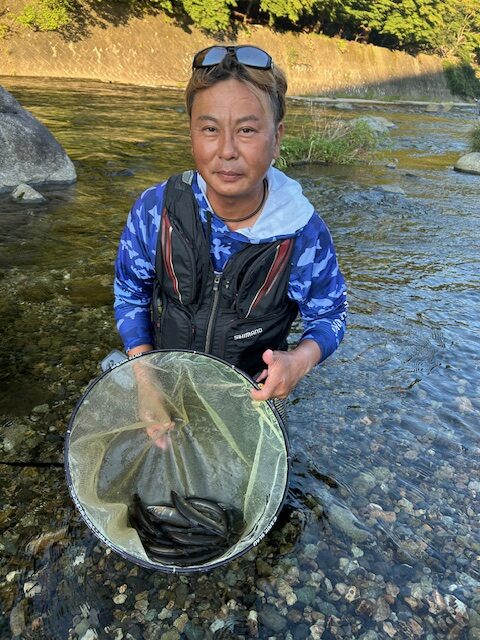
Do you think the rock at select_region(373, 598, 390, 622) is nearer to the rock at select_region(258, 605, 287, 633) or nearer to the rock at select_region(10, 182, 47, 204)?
the rock at select_region(258, 605, 287, 633)

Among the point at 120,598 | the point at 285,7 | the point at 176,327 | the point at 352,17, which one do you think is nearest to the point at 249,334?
the point at 176,327

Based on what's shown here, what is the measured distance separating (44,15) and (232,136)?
27189 mm

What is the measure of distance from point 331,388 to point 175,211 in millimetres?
2072

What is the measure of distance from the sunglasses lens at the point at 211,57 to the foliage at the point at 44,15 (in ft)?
87.1

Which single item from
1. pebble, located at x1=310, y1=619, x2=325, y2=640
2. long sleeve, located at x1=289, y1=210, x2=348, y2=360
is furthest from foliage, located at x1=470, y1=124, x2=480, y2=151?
pebble, located at x1=310, y1=619, x2=325, y2=640

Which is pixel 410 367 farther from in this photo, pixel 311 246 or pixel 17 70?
pixel 17 70

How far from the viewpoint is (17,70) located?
23109 millimetres

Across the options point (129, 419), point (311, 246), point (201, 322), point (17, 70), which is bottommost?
point (17, 70)

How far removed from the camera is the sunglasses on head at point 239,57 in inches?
83.6

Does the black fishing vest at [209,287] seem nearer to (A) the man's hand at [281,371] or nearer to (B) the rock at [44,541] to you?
(A) the man's hand at [281,371]

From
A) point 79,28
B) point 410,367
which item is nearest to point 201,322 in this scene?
point 410,367

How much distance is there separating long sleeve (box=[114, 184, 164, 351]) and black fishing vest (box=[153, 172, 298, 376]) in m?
0.08

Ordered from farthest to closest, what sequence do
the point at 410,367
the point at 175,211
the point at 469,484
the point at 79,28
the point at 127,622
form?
the point at 79,28 < the point at 410,367 < the point at 469,484 < the point at 175,211 < the point at 127,622

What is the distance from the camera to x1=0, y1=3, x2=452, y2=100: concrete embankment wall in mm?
24219
